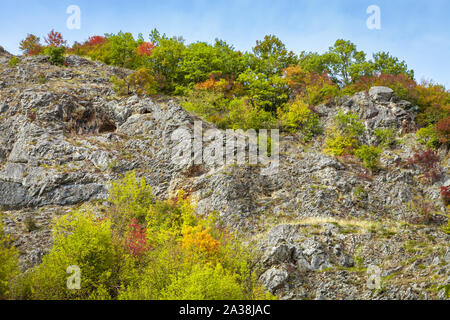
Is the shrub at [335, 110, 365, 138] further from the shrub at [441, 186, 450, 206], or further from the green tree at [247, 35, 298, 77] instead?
the green tree at [247, 35, 298, 77]

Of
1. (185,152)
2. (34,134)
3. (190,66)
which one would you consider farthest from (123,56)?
(185,152)

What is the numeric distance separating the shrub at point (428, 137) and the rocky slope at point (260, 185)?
0.94m

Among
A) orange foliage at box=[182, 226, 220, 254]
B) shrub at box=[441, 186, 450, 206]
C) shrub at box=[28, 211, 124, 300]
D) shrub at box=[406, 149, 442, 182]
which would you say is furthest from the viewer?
shrub at box=[406, 149, 442, 182]

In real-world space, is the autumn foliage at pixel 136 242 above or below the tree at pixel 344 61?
below

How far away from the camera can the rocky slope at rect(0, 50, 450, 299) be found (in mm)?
19875

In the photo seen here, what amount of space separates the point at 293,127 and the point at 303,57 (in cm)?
2112

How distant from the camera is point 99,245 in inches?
795

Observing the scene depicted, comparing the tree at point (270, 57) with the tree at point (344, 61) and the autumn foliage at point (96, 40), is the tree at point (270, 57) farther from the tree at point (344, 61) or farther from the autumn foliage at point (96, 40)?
the autumn foliage at point (96, 40)
